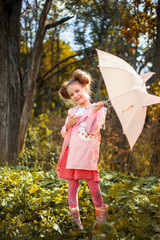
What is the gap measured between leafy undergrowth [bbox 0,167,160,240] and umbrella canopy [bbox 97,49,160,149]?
730mm

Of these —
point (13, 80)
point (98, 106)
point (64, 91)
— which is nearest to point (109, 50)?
point (13, 80)

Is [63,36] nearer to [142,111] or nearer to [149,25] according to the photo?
[149,25]

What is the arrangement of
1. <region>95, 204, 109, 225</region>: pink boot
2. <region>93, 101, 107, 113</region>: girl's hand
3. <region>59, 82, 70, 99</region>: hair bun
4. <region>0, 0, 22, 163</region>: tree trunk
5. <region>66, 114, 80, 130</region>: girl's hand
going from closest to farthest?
1. <region>93, 101, 107, 113</region>: girl's hand
2. <region>95, 204, 109, 225</region>: pink boot
3. <region>66, 114, 80, 130</region>: girl's hand
4. <region>59, 82, 70, 99</region>: hair bun
5. <region>0, 0, 22, 163</region>: tree trunk

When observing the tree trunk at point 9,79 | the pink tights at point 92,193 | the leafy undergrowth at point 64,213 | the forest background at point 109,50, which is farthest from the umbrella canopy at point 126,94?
the tree trunk at point 9,79

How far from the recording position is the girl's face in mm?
2902

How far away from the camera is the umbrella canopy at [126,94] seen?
7.87 feet

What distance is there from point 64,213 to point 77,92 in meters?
1.29

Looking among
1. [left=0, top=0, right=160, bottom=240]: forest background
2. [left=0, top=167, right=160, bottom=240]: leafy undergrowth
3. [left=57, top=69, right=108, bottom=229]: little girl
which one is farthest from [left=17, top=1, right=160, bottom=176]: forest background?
[left=57, top=69, right=108, bottom=229]: little girl

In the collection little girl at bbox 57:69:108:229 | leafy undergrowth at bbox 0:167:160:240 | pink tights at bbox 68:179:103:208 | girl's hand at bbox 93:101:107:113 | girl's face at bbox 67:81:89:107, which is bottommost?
leafy undergrowth at bbox 0:167:160:240

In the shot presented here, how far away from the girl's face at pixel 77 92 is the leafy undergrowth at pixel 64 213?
38.0 inches

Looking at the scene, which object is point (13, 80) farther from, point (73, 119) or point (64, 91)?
point (73, 119)

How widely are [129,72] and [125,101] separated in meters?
0.29

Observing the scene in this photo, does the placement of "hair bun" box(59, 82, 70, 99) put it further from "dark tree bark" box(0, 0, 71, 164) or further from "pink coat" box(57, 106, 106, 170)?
"dark tree bark" box(0, 0, 71, 164)

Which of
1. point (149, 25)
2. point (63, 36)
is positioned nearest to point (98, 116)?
point (149, 25)
